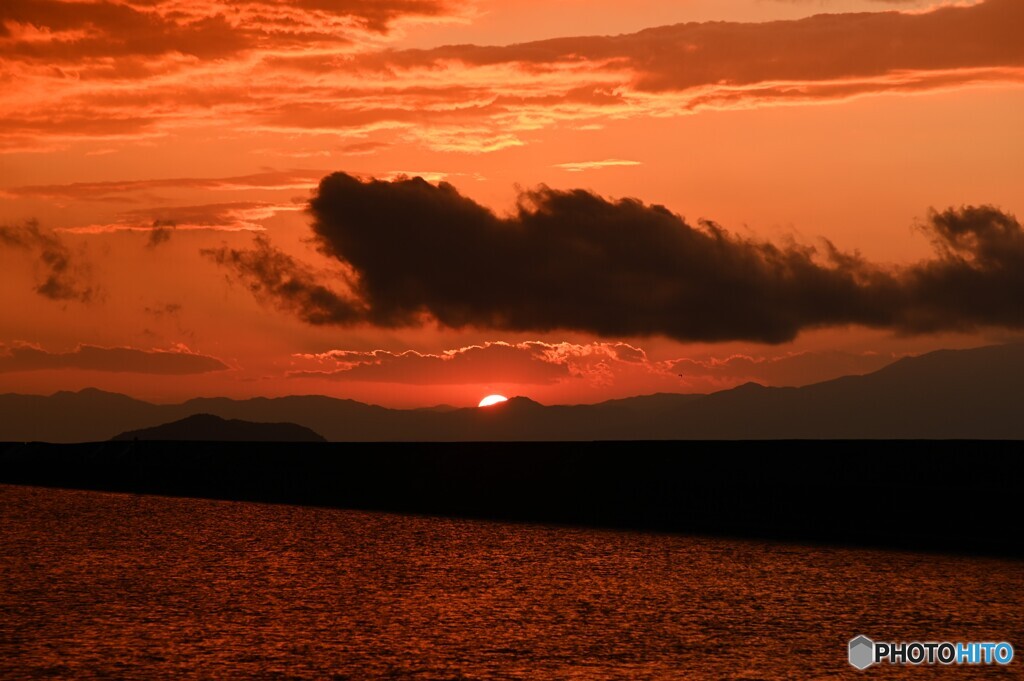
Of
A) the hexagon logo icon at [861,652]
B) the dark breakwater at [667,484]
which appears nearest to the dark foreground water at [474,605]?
the hexagon logo icon at [861,652]

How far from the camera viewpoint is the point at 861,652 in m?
8.58

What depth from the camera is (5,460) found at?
1822 inches

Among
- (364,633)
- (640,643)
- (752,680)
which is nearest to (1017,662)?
(752,680)

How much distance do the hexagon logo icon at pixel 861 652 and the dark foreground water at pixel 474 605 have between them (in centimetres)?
11

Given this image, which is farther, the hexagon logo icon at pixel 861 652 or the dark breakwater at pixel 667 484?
the dark breakwater at pixel 667 484

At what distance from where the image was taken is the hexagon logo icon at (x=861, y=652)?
8.25 meters

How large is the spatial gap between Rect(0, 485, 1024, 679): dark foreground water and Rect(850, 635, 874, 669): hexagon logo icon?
109mm

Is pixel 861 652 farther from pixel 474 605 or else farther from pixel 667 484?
pixel 667 484

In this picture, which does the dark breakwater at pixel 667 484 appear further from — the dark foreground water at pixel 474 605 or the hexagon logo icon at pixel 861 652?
the hexagon logo icon at pixel 861 652

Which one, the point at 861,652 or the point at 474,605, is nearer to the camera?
the point at 861,652

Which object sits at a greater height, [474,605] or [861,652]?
[474,605]

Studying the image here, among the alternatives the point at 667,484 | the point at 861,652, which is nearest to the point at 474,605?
the point at 861,652

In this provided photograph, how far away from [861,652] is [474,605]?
319cm

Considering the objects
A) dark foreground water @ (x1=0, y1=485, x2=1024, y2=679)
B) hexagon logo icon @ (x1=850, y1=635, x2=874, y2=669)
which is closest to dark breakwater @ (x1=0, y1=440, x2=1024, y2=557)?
dark foreground water @ (x1=0, y1=485, x2=1024, y2=679)
